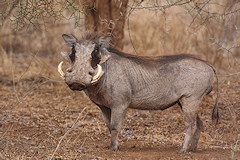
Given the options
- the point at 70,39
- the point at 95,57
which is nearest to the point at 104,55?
the point at 95,57

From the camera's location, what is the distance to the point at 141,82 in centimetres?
456

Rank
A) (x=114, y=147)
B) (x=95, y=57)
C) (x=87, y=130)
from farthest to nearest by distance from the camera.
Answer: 1. (x=87, y=130)
2. (x=114, y=147)
3. (x=95, y=57)

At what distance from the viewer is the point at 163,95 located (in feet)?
14.8

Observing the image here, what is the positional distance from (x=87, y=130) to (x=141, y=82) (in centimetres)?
132

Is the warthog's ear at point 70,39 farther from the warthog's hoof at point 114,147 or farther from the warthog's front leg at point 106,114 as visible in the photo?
the warthog's hoof at point 114,147

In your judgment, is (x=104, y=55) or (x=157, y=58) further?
(x=157, y=58)

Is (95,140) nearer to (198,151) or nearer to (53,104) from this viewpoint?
(198,151)

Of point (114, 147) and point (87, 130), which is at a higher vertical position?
point (114, 147)

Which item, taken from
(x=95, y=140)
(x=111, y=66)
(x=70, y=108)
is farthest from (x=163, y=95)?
(x=70, y=108)

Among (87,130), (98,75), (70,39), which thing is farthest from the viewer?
(87,130)

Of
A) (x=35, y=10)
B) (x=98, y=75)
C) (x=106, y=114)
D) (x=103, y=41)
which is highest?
(x=35, y=10)

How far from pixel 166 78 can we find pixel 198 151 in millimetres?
906

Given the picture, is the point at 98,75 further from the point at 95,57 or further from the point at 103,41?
the point at 103,41

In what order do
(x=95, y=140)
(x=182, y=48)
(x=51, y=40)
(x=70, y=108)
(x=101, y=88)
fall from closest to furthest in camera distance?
(x=101, y=88) < (x=95, y=140) < (x=70, y=108) < (x=182, y=48) < (x=51, y=40)
